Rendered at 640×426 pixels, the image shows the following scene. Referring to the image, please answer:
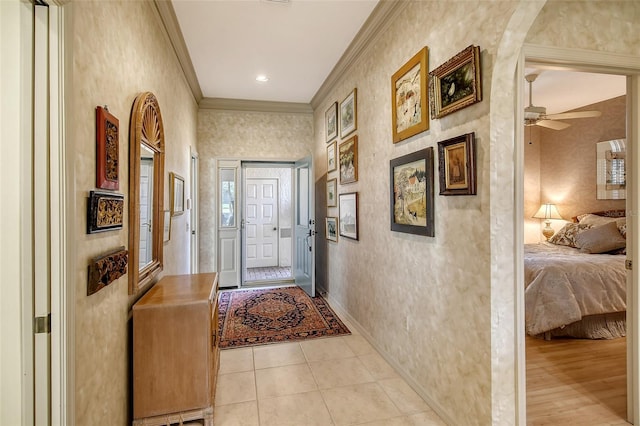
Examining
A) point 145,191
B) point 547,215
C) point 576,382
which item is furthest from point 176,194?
point 547,215

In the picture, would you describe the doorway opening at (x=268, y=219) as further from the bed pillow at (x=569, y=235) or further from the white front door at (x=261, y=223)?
the bed pillow at (x=569, y=235)

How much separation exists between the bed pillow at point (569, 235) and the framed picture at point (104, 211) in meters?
5.39

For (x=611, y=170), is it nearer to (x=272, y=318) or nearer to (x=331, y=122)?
(x=331, y=122)

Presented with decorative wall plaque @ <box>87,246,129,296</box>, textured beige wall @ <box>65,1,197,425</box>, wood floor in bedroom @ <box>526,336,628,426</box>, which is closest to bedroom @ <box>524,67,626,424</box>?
wood floor in bedroom @ <box>526,336,628,426</box>

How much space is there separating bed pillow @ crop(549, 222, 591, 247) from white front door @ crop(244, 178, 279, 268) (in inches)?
200

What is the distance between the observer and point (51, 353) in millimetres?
1166

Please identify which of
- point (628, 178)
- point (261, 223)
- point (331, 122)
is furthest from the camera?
point (261, 223)

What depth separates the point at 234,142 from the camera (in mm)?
5152

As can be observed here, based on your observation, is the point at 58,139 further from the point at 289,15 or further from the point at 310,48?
the point at 310,48

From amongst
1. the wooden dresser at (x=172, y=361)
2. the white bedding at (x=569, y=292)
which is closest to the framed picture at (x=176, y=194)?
the wooden dresser at (x=172, y=361)

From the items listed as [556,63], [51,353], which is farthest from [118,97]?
[556,63]

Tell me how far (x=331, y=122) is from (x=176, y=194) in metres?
2.17

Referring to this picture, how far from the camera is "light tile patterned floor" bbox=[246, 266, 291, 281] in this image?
609cm

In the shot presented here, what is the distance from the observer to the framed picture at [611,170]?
4.57m
